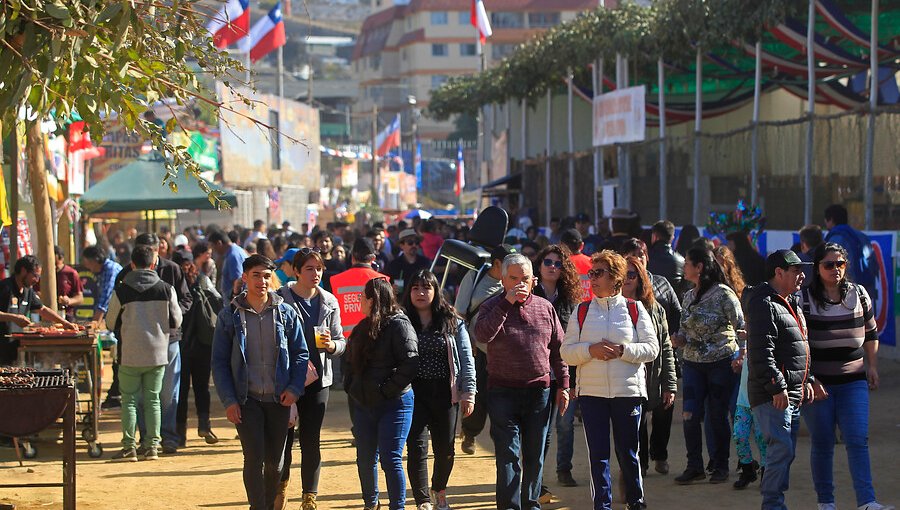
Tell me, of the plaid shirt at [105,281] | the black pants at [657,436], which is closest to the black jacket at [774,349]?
the black pants at [657,436]

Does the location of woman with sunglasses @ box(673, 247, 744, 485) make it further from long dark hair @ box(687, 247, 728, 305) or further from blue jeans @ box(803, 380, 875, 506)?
blue jeans @ box(803, 380, 875, 506)

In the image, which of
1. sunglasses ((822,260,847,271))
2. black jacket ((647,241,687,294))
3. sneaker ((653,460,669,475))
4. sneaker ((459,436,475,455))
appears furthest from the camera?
black jacket ((647,241,687,294))

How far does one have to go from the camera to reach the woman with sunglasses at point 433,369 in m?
8.20

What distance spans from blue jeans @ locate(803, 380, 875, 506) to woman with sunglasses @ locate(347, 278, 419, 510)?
2.49 m

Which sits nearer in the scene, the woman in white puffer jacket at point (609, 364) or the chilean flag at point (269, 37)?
the woman in white puffer jacket at point (609, 364)

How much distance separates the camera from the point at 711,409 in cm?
951

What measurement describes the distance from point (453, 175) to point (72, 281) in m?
91.8

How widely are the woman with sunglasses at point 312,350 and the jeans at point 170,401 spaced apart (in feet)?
8.99

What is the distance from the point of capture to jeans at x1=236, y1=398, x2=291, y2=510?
25.6 ft

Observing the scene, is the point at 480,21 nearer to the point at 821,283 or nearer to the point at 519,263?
the point at 519,263

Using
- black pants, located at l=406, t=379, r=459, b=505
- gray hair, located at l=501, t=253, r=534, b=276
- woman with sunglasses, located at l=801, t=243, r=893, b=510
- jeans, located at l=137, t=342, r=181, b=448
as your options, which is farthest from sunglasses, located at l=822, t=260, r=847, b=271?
jeans, located at l=137, t=342, r=181, b=448

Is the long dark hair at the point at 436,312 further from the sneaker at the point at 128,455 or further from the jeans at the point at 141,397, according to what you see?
the sneaker at the point at 128,455

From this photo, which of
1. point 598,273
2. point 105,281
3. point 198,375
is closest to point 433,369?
point 598,273

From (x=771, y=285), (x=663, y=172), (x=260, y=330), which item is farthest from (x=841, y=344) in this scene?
(x=663, y=172)
